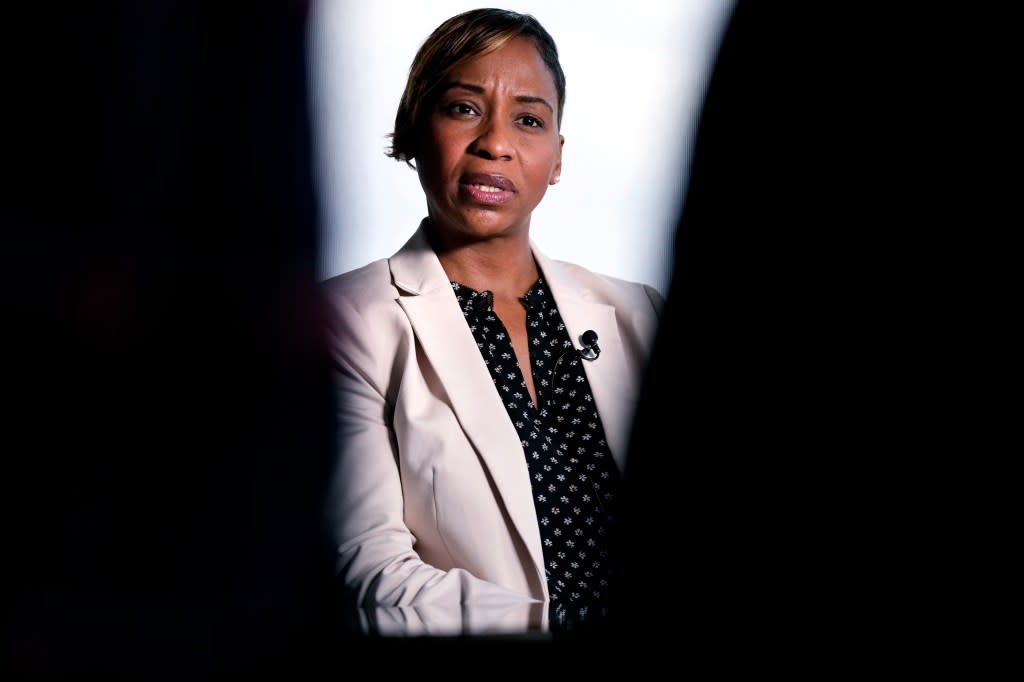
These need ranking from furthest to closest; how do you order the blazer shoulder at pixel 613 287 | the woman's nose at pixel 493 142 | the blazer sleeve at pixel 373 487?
the blazer shoulder at pixel 613 287 < the woman's nose at pixel 493 142 < the blazer sleeve at pixel 373 487

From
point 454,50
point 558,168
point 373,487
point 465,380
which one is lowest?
point 373,487

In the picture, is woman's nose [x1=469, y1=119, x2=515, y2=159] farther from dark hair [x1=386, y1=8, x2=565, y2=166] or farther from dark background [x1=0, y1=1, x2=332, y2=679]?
dark background [x1=0, y1=1, x2=332, y2=679]

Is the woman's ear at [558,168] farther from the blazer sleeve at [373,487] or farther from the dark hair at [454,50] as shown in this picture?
the blazer sleeve at [373,487]

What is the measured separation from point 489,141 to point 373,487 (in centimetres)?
38

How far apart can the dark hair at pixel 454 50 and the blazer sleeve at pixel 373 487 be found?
203 mm

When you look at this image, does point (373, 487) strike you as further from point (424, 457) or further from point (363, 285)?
point (363, 285)

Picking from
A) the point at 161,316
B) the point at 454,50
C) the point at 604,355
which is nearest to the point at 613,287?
the point at 604,355

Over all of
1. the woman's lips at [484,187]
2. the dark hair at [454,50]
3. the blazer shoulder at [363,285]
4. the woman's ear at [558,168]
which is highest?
the dark hair at [454,50]

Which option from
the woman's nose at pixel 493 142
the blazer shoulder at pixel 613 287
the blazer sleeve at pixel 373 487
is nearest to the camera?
the blazer sleeve at pixel 373 487

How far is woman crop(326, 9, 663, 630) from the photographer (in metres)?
1.07

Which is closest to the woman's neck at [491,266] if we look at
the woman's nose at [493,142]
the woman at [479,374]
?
the woman at [479,374]

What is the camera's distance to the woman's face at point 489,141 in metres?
1.14

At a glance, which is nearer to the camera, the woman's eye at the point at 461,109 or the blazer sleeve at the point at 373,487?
the blazer sleeve at the point at 373,487

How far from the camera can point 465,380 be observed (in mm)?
1117
